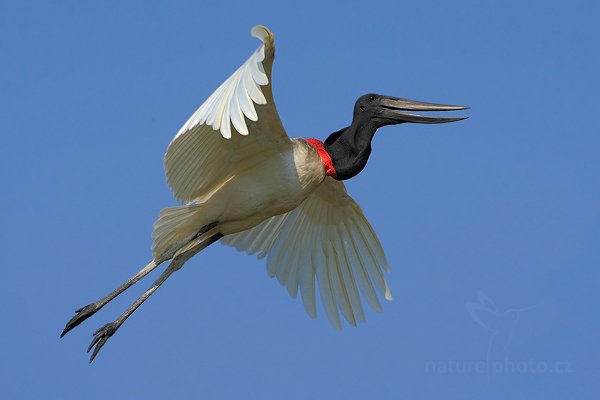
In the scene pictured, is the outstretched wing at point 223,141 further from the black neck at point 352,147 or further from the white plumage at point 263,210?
the black neck at point 352,147

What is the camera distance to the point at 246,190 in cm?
1146

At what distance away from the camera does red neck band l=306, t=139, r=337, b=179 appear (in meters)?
11.7

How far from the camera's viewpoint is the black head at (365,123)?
11789 mm

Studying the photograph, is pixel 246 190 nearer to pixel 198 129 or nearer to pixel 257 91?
pixel 198 129

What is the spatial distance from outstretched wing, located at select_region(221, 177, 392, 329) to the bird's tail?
3.78ft

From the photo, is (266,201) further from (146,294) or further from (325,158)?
(146,294)

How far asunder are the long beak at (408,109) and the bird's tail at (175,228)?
75.3 inches

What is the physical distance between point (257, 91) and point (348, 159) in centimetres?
254

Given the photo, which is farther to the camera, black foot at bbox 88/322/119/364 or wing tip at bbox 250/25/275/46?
black foot at bbox 88/322/119/364

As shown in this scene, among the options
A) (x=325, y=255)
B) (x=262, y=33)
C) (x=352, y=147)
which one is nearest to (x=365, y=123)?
(x=352, y=147)

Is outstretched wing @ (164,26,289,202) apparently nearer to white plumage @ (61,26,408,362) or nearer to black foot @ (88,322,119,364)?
white plumage @ (61,26,408,362)

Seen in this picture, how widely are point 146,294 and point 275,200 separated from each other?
1.42 meters

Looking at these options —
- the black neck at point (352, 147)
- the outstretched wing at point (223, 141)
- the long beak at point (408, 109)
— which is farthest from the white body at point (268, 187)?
the long beak at point (408, 109)

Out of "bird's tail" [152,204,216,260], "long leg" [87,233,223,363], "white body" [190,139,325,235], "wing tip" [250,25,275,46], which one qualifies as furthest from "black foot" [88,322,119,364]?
"wing tip" [250,25,275,46]
